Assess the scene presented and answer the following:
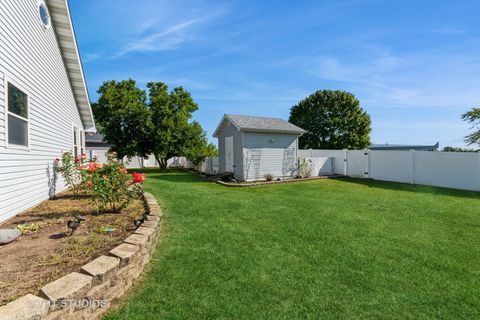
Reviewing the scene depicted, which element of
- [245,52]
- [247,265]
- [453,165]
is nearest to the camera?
[247,265]

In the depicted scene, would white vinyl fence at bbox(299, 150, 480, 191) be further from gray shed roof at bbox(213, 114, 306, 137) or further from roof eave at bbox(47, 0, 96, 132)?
roof eave at bbox(47, 0, 96, 132)

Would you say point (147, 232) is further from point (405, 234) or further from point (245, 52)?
point (245, 52)

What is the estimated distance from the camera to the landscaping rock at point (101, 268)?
2.27m

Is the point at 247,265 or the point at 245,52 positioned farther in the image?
the point at 245,52

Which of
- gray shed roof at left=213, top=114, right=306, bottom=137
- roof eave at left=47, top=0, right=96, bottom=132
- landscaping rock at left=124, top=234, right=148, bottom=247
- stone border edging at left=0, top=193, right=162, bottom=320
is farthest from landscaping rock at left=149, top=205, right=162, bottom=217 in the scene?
gray shed roof at left=213, top=114, right=306, bottom=137

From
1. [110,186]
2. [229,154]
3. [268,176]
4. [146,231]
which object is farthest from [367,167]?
[146,231]

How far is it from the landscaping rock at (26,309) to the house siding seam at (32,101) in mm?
3377

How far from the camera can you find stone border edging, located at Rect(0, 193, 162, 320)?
1.82 m

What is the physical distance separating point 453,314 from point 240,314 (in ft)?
6.07

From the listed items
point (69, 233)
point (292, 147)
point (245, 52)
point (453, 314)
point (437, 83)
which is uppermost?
point (245, 52)

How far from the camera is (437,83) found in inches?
447

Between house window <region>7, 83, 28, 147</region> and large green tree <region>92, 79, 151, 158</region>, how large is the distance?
15.8 m

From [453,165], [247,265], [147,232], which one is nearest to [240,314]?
[247,265]

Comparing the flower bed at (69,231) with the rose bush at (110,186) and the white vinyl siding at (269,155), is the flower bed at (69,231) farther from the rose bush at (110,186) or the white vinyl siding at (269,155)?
the white vinyl siding at (269,155)
